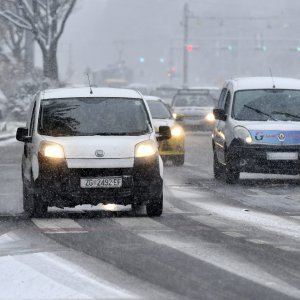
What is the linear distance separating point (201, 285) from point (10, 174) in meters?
14.7

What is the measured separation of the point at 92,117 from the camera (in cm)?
1506

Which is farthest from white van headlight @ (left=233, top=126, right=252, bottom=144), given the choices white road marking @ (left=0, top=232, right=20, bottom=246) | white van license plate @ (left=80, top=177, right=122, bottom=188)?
white road marking @ (left=0, top=232, right=20, bottom=246)

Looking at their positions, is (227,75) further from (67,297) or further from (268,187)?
(67,297)

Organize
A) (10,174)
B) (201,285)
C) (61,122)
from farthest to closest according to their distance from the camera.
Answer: (10,174), (61,122), (201,285)

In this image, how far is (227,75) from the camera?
19050 centimetres

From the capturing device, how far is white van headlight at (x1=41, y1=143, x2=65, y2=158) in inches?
564

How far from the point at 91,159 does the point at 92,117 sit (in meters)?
0.97

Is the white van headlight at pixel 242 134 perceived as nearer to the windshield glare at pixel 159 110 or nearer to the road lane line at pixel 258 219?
the road lane line at pixel 258 219

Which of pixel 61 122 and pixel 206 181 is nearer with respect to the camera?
pixel 61 122

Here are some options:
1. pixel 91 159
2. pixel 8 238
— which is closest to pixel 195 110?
pixel 91 159

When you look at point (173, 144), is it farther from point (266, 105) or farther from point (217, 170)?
point (266, 105)

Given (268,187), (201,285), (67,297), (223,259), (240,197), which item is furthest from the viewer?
(268,187)

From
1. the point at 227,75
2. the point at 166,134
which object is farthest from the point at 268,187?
the point at 227,75

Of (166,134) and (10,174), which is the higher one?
(166,134)
